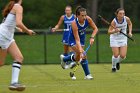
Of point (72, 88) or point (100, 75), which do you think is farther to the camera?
point (100, 75)

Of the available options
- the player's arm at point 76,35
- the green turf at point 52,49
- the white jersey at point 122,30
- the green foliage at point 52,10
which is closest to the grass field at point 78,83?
the player's arm at point 76,35

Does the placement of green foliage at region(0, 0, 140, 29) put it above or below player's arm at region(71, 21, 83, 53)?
below

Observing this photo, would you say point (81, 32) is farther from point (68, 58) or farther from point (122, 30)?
point (122, 30)

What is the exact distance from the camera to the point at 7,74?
21219mm

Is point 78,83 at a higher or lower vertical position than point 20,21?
lower

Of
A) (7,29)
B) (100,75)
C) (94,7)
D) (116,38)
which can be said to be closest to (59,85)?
(7,29)

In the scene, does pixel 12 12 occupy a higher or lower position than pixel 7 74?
higher

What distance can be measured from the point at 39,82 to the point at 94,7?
34912 mm

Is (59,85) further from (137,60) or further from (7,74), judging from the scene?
(137,60)

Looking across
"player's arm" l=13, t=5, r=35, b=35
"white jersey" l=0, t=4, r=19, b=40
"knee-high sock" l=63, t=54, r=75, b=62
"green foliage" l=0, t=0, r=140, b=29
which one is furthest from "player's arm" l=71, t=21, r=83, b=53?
"green foliage" l=0, t=0, r=140, b=29

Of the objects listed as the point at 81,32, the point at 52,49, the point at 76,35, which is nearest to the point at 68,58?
the point at 81,32

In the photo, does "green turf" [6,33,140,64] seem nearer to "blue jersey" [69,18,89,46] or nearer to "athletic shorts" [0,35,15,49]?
"blue jersey" [69,18,89,46]

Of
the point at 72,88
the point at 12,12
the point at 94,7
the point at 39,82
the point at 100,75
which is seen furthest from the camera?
the point at 94,7

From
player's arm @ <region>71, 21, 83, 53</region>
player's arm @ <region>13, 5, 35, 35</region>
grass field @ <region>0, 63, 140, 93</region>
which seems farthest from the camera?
player's arm @ <region>71, 21, 83, 53</region>
